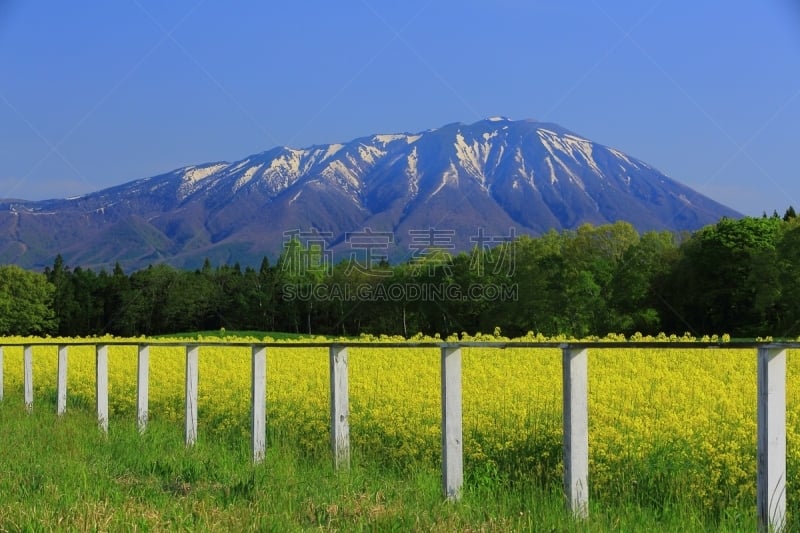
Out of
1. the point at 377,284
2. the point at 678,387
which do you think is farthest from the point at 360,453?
the point at 377,284

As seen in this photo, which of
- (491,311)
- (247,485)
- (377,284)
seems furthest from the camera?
(377,284)

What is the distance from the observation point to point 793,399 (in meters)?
11.2

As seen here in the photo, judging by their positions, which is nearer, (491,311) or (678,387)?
(678,387)

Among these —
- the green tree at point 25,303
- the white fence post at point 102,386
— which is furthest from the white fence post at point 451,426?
the green tree at point 25,303

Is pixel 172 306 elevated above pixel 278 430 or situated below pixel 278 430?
above

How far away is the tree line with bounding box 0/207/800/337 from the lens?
77.2 m

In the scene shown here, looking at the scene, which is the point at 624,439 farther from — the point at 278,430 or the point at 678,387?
the point at 278,430

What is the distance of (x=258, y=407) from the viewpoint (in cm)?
1083

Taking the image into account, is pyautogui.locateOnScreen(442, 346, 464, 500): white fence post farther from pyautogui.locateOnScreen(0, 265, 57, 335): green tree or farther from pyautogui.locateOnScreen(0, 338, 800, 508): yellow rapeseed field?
pyautogui.locateOnScreen(0, 265, 57, 335): green tree

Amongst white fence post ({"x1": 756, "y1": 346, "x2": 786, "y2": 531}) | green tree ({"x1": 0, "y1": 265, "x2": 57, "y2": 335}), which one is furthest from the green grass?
green tree ({"x1": 0, "y1": 265, "x2": 57, "y2": 335})

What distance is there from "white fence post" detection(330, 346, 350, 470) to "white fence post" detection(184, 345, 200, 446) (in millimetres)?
2765

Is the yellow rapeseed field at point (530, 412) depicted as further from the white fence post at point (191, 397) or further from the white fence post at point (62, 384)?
the white fence post at point (191, 397)

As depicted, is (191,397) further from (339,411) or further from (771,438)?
(771,438)

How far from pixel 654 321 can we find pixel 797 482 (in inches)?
2984
